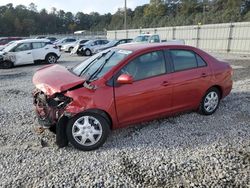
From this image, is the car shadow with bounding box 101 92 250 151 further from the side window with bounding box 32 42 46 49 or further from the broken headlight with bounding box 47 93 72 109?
the side window with bounding box 32 42 46 49

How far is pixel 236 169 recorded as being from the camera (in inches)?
136

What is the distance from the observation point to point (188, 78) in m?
4.87

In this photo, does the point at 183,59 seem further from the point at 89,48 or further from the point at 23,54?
the point at 89,48

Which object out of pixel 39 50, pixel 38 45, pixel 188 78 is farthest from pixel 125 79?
pixel 38 45

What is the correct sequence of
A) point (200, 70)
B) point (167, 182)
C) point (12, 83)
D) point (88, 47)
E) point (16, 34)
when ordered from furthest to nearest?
1. point (16, 34)
2. point (88, 47)
3. point (12, 83)
4. point (200, 70)
5. point (167, 182)

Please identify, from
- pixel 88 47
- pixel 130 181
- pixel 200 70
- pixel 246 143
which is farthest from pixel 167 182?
pixel 88 47

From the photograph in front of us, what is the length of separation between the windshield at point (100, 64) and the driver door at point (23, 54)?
10634mm

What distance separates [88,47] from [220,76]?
17114mm

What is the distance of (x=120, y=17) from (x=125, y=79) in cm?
9099

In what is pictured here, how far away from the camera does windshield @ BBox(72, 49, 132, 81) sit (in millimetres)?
4293

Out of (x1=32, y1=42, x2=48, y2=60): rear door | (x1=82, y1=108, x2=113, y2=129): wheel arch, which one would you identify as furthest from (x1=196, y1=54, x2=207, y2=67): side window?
(x1=32, y1=42, x2=48, y2=60): rear door

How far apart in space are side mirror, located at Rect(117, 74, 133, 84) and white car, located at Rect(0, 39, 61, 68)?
38.7ft

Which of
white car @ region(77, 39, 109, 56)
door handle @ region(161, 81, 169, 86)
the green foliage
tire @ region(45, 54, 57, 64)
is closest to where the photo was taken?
door handle @ region(161, 81, 169, 86)

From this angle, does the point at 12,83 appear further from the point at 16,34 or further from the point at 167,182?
the point at 16,34
